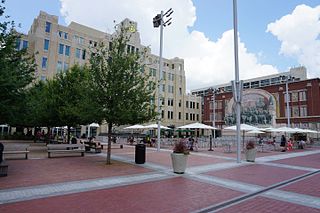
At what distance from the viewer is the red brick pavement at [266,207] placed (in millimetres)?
5992

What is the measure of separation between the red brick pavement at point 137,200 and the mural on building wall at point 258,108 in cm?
5522

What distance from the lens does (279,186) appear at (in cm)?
874

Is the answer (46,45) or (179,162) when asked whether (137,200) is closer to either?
(179,162)

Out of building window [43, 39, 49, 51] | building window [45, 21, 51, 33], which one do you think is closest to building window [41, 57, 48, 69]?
building window [43, 39, 49, 51]

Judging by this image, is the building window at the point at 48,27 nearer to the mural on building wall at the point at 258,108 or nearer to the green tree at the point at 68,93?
the green tree at the point at 68,93

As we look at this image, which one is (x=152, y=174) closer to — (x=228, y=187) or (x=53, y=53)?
(x=228, y=187)

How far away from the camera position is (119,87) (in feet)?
42.2

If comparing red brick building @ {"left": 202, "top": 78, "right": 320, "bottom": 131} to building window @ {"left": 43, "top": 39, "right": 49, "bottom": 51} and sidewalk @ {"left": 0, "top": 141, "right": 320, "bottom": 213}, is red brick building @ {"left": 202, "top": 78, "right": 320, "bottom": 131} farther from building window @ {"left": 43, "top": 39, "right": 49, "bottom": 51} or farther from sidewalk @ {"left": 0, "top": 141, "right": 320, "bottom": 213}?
sidewalk @ {"left": 0, "top": 141, "right": 320, "bottom": 213}

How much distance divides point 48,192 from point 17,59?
6648mm

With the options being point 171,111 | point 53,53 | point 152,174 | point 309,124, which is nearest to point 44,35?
point 53,53

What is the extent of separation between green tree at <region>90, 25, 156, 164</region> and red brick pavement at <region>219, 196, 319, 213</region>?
759 centimetres

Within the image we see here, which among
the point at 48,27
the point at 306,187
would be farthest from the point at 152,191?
the point at 48,27

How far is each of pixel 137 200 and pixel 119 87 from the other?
742 cm

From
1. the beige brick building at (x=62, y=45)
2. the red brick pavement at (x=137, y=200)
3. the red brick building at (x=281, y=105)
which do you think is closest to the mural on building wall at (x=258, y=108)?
the red brick building at (x=281, y=105)
